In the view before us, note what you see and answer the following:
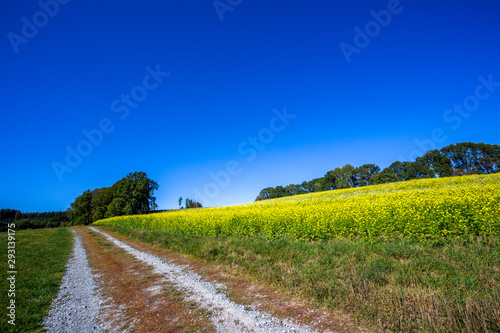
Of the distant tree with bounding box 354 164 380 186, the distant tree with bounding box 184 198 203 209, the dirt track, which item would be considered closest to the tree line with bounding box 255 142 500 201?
the distant tree with bounding box 354 164 380 186

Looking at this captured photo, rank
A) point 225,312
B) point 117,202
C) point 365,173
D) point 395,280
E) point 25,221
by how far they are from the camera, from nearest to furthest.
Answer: point 225,312, point 395,280, point 117,202, point 25,221, point 365,173

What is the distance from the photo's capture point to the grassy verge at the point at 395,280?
3.63 meters

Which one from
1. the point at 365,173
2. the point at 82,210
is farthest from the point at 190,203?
the point at 365,173

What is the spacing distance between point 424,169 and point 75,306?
100 meters

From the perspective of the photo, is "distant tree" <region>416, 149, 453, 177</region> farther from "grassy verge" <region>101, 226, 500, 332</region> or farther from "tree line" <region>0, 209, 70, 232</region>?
"tree line" <region>0, 209, 70, 232</region>

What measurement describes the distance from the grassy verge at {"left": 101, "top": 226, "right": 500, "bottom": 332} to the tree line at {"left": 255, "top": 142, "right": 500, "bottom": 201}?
264 feet

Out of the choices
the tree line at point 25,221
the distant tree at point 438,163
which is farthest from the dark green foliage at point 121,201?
the distant tree at point 438,163

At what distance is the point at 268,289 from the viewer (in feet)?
20.9

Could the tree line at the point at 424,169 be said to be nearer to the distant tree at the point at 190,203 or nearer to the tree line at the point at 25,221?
the distant tree at the point at 190,203

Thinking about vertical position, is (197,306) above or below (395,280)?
below

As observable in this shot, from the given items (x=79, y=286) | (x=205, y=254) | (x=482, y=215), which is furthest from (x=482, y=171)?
(x=79, y=286)

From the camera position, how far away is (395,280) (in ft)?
17.5

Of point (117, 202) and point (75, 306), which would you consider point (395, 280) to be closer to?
point (75, 306)

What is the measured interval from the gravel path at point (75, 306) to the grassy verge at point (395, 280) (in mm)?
4591
